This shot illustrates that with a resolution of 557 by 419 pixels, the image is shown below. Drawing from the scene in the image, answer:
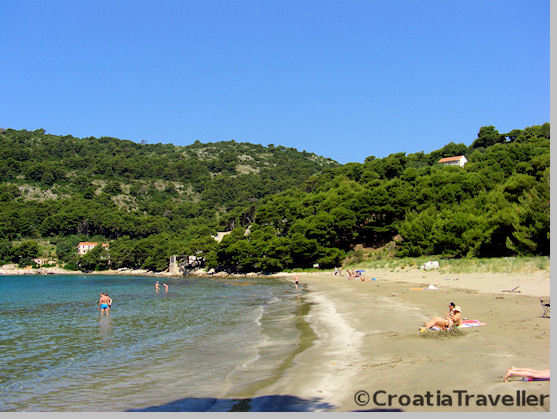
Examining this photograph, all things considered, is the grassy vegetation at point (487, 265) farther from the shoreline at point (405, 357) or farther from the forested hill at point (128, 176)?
the forested hill at point (128, 176)

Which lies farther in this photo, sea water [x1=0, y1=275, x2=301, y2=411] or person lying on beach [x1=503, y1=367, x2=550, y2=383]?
sea water [x1=0, y1=275, x2=301, y2=411]

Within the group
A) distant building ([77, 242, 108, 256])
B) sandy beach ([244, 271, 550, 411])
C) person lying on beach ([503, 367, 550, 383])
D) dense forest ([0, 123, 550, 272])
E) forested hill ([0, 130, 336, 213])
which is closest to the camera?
person lying on beach ([503, 367, 550, 383])

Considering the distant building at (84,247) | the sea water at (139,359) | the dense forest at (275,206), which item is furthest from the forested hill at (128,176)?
the sea water at (139,359)

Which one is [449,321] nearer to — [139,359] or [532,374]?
[532,374]

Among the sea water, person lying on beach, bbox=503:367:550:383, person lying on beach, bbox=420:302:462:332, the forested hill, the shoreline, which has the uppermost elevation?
the forested hill

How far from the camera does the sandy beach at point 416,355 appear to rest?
7539 mm

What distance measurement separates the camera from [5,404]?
8812mm

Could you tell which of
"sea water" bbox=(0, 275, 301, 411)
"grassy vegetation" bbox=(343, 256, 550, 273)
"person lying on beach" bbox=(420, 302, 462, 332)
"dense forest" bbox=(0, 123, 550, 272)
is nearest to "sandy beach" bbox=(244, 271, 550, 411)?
"person lying on beach" bbox=(420, 302, 462, 332)

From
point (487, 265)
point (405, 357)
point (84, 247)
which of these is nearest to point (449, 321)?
point (405, 357)

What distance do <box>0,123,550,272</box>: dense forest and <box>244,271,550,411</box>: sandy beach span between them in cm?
2372

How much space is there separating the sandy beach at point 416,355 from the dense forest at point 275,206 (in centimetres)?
2372

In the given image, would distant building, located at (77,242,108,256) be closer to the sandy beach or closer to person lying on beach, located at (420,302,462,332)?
the sandy beach

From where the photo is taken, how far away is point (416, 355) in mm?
10336

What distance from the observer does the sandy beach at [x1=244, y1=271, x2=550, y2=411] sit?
7.54 m
